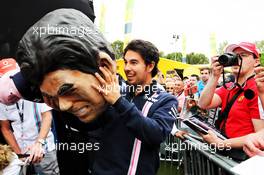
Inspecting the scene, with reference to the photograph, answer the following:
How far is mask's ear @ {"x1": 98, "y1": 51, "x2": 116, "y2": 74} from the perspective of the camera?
1396 mm

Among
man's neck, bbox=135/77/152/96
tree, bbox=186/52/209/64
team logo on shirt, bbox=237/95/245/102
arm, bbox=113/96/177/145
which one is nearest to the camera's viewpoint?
arm, bbox=113/96/177/145

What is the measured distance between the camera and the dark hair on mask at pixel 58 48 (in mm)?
1308

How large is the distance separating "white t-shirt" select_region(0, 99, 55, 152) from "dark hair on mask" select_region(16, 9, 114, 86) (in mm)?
1711

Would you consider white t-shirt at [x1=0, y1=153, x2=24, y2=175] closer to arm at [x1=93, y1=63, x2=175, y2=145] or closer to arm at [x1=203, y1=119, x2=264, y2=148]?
arm at [x1=93, y1=63, x2=175, y2=145]

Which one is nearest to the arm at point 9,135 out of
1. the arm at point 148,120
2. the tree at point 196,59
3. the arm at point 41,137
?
the arm at point 41,137

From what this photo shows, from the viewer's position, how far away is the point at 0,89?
1.55m

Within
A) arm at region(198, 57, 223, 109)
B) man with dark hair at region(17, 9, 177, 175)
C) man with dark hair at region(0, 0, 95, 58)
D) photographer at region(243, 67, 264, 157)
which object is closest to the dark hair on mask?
man with dark hair at region(17, 9, 177, 175)

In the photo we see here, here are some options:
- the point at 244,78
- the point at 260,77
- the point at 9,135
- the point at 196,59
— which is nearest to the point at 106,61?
the point at 260,77

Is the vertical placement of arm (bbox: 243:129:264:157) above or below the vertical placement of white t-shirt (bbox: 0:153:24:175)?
above

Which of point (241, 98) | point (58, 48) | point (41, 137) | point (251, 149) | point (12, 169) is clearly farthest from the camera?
point (41, 137)

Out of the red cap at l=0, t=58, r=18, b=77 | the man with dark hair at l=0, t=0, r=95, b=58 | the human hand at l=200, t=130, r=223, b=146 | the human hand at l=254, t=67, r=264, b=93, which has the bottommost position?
the human hand at l=200, t=130, r=223, b=146

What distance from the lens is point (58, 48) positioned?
4.27ft

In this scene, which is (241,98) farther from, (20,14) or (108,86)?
(20,14)

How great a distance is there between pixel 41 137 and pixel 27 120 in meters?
0.31
